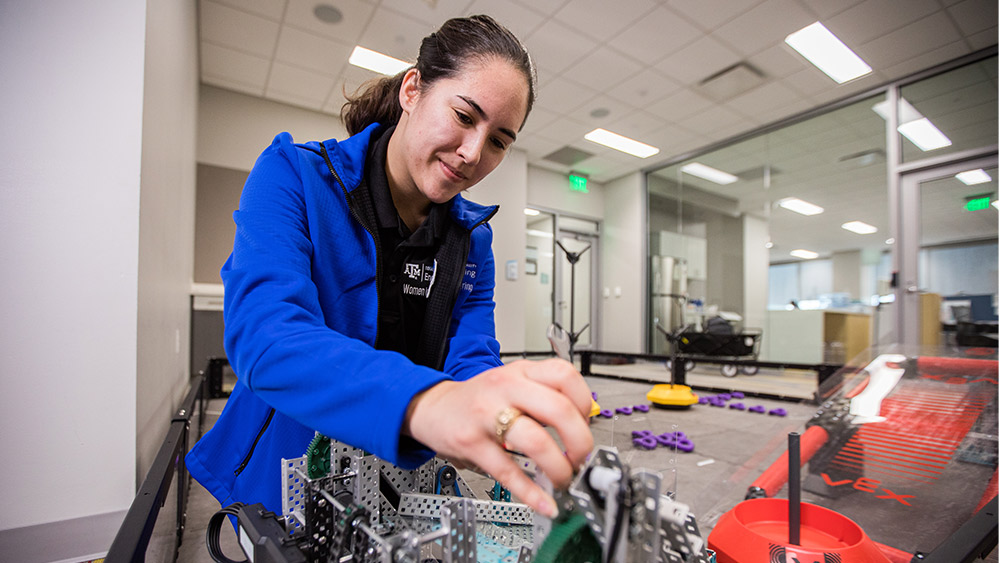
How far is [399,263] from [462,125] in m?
0.25

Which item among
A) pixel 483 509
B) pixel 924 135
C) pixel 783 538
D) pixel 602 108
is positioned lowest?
pixel 783 538

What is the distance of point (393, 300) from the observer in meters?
0.78

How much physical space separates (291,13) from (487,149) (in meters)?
3.59

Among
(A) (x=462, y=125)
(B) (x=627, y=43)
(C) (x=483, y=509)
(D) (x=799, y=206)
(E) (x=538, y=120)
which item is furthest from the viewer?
(D) (x=799, y=206)

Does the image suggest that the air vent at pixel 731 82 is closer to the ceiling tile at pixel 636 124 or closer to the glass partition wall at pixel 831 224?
the ceiling tile at pixel 636 124

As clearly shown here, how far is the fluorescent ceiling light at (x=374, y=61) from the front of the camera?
3.97 metres

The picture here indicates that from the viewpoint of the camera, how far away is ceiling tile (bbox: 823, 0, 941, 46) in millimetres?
3309

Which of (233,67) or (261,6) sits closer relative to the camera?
(261,6)

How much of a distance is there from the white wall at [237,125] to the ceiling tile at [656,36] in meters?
2.73

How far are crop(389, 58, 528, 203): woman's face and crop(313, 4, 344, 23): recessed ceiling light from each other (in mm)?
3280

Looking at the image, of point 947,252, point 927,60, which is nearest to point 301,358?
point 947,252

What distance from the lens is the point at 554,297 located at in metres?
7.08

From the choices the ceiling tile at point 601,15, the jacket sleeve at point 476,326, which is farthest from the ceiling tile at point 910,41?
the jacket sleeve at point 476,326

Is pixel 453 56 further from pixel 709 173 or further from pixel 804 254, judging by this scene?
pixel 709 173
